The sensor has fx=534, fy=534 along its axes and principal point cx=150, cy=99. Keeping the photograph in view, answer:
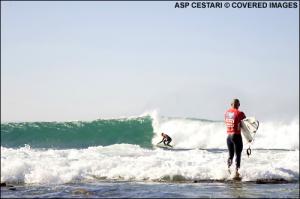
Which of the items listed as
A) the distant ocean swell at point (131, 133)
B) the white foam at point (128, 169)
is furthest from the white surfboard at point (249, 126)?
the distant ocean swell at point (131, 133)

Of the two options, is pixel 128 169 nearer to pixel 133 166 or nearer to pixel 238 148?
pixel 133 166

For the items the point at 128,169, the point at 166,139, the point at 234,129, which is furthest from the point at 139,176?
the point at 166,139

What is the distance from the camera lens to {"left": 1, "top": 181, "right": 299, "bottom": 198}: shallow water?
10570 millimetres

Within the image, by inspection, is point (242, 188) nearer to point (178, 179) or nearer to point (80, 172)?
point (178, 179)

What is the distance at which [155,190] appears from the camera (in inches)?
444

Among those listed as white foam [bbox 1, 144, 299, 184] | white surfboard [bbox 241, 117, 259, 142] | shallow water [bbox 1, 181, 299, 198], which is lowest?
shallow water [bbox 1, 181, 299, 198]

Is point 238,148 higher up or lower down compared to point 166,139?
lower down

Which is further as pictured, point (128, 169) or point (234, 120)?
point (128, 169)

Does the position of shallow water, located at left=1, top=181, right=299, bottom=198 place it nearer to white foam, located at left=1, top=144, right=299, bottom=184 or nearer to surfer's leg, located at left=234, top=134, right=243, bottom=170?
white foam, located at left=1, top=144, right=299, bottom=184

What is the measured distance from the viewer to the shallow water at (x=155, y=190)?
1057 centimetres

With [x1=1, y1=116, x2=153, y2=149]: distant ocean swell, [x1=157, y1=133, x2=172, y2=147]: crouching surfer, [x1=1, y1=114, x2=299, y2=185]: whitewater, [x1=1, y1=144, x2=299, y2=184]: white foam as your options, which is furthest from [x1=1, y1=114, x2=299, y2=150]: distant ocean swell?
[x1=1, y1=144, x2=299, y2=184]: white foam

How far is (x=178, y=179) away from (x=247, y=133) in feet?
7.42

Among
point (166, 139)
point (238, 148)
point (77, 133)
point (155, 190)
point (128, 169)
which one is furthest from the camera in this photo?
point (77, 133)

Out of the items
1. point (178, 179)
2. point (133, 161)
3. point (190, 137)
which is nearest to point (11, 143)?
point (190, 137)
